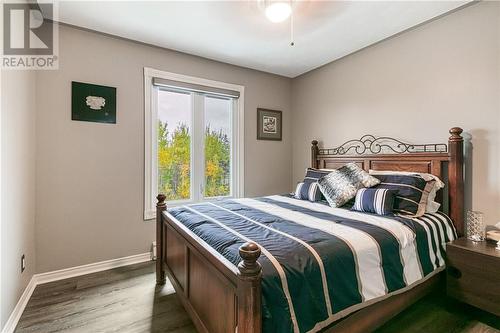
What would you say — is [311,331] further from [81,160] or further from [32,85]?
[32,85]

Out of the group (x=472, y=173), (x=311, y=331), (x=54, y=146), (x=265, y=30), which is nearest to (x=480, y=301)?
(x=472, y=173)

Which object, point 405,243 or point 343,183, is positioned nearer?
point 405,243

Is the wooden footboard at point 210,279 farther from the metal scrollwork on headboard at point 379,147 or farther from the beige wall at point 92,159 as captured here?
the metal scrollwork on headboard at point 379,147

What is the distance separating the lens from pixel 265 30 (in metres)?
2.79

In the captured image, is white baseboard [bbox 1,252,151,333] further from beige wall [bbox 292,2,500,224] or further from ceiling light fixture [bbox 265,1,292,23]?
beige wall [bbox 292,2,500,224]

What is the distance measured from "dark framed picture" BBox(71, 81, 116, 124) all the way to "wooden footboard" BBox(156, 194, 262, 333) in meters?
1.25

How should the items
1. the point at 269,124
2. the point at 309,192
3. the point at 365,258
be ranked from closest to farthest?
the point at 365,258 → the point at 309,192 → the point at 269,124

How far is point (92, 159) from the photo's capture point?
9.23 ft

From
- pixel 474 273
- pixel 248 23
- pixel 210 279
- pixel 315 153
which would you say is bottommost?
pixel 474 273

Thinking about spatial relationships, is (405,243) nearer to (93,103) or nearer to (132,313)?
(132,313)

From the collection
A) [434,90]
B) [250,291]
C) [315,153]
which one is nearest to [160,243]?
[250,291]

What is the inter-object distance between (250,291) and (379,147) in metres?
2.70

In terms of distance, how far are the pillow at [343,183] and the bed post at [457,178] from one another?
0.65m

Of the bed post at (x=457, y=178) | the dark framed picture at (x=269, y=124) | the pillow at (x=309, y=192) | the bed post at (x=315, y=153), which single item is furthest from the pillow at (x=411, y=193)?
the dark framed picture at (x=269, y=124)
